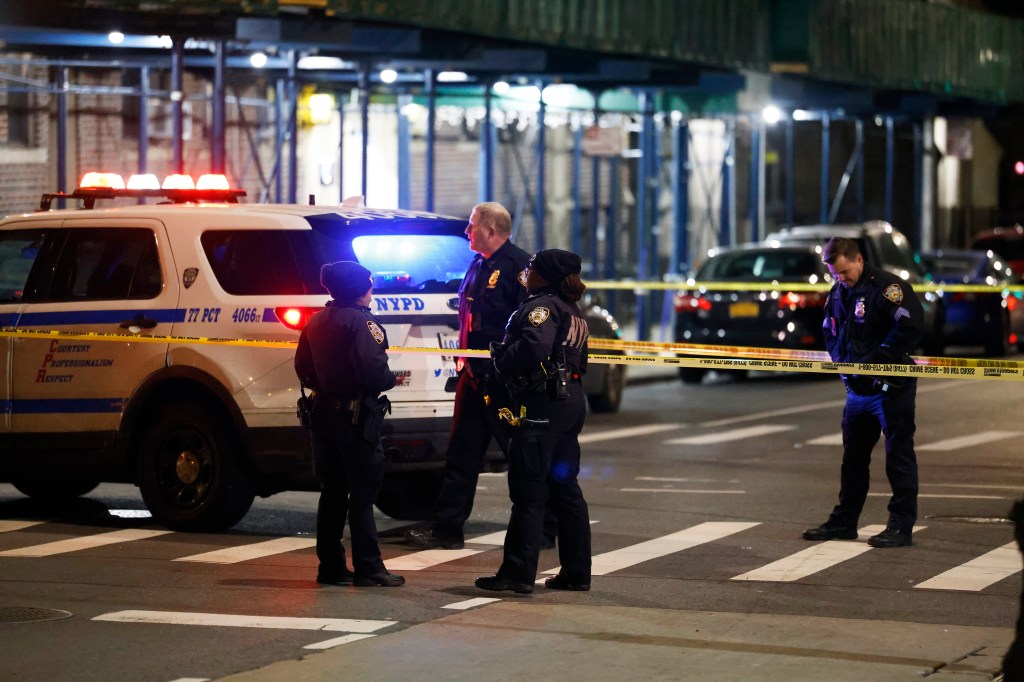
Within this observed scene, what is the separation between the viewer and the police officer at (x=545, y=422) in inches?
372

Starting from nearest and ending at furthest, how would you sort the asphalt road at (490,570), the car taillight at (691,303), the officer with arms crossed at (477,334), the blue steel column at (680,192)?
1. the asphalt road at (490,570)
2. the officer with arms crossed at (477,334)
3. the car taillight at (691,303)
4. the blue steel column at (680,192)

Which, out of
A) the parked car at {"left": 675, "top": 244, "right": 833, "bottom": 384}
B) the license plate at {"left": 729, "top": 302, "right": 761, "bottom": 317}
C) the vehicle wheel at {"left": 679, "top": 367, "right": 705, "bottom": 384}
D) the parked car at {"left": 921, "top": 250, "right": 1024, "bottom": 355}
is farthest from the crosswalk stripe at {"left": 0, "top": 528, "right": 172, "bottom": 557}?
the parked car at {"left": 921, "top": 250, "right": 1024, "bottom": 355}

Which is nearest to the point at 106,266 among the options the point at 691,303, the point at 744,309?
the point at 744,309

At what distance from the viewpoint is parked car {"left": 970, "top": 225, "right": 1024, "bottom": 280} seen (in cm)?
3347

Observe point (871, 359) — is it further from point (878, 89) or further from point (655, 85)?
point (878, 89)

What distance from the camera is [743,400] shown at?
21750 millimetres

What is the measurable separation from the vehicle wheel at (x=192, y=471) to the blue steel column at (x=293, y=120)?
34.4ft

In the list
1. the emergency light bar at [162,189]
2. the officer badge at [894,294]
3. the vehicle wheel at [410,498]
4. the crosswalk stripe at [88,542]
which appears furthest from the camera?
the emergency light bar at [162,189]

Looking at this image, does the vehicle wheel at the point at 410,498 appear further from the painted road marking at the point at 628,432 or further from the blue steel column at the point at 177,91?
the blue steel column at the point at 177,91

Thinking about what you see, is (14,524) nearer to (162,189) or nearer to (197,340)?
(197,340)

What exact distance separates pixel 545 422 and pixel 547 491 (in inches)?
13.6

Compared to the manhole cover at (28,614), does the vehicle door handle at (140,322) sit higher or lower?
higher

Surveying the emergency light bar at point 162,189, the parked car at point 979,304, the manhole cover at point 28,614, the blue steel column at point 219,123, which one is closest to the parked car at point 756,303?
the parked car at point 979,304

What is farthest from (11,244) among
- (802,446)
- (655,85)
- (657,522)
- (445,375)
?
(655,85)
